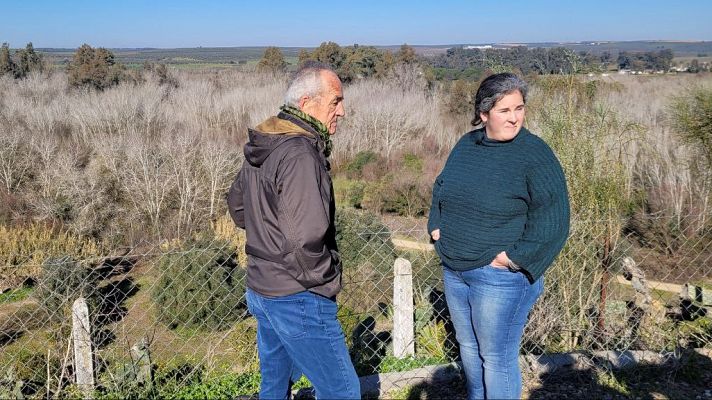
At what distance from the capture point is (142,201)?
16.9 meters

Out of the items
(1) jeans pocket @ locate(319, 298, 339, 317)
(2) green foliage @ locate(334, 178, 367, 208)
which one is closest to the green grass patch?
(2) green foliage @ locate(334, 178, 367, 208)

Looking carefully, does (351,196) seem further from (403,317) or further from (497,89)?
(497,89)

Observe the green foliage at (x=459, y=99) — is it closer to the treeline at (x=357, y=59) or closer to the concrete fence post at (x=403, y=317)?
the treeline at (x=357, y=59)

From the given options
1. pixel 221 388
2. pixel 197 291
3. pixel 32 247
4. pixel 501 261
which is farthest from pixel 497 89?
pixel 32 247

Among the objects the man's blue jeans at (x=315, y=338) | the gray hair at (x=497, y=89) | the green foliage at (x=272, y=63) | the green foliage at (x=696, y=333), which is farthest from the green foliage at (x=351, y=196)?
the green foliage at (x=272, y=63)

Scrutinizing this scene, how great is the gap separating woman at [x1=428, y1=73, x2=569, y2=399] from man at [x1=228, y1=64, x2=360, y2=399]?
0.53m

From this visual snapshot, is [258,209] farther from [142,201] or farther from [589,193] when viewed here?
[142,201]

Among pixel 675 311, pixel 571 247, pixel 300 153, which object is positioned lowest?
pixel 675 311

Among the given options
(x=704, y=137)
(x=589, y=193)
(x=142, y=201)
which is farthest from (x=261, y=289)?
(x=142, y=201)

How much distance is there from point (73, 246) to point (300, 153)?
11.8 m

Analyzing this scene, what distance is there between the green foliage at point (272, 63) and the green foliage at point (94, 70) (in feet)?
35.0

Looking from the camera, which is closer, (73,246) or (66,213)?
(73,246)

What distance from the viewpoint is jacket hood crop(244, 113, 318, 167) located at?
1908 mm

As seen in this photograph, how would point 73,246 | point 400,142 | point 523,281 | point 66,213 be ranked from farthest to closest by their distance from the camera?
point 400,142 → point 66,213 → point 73,246 → point 523,281
